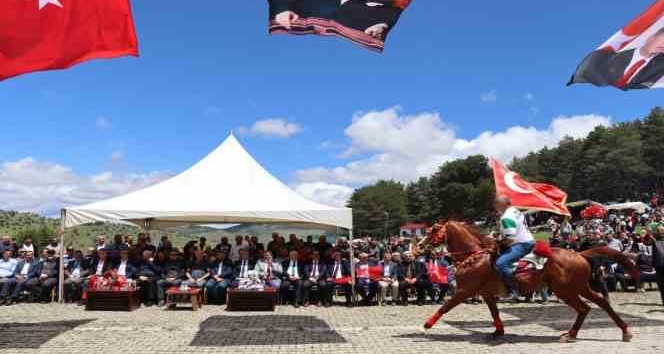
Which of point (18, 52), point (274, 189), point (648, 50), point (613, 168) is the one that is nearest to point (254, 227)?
point (274, 189)

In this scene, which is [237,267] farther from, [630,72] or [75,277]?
[630,72]

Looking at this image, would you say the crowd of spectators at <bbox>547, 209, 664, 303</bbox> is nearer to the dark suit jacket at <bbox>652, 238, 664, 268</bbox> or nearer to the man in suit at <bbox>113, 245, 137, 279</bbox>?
the dark suit jacket at <bbox>652, 238, 664, 268</bbox>

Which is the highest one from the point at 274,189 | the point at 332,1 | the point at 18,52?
the point at 332,1

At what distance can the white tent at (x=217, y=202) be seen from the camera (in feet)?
43.3

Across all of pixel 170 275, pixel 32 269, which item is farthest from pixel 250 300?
pixel 32 269

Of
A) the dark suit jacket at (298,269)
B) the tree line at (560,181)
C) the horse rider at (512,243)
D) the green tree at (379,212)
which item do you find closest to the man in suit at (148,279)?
the dark suit jacket at (298,269)

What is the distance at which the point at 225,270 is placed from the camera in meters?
13.5

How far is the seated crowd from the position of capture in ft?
43.4

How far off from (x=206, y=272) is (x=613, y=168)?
78.8 metres

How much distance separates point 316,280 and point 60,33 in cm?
790

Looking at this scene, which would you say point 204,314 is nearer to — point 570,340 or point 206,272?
point 206,272

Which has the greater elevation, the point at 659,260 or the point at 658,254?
the point at 658,254

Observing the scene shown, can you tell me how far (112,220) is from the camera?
43.4 feet

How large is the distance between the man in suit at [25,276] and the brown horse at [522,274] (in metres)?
10.1
